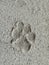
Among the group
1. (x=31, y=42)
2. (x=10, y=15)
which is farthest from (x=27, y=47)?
(x=10, y=15)

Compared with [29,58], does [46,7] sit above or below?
above

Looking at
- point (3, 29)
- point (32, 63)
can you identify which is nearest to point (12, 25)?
point (3, 29)

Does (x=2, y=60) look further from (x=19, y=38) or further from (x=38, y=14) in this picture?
(x=38, y=14)
